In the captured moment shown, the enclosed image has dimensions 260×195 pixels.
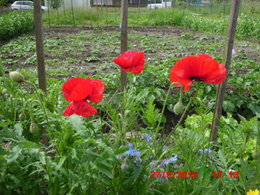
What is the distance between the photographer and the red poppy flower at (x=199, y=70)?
1.04 m

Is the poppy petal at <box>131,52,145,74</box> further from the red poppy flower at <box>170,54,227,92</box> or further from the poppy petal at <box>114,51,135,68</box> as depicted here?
the red poppy flower at <box>170,54,227,92</box>

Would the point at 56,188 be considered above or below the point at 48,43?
above

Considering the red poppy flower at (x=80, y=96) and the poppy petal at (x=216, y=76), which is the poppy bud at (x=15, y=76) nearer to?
the red poppy flower at (x=80, y=96)

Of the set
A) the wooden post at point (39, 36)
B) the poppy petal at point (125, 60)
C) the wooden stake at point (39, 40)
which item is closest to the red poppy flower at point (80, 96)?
the poppy petal at point (125, 60)

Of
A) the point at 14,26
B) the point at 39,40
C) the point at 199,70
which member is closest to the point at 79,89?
the point at 199,70

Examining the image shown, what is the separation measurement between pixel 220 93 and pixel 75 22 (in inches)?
504

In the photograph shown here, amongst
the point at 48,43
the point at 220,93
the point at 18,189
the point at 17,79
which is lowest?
the point at 48,43

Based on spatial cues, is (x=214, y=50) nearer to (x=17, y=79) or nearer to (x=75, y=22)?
(x=17, y=79)

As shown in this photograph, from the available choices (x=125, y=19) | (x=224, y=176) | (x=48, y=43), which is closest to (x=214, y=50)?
(x=48, y=43)

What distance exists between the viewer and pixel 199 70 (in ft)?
3.47

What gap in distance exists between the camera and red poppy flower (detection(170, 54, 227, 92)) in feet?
3.43

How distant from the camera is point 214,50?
665 centimetres

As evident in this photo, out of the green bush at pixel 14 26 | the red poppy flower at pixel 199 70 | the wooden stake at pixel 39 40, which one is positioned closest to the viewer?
the red poppy flower at pixel 199 70
